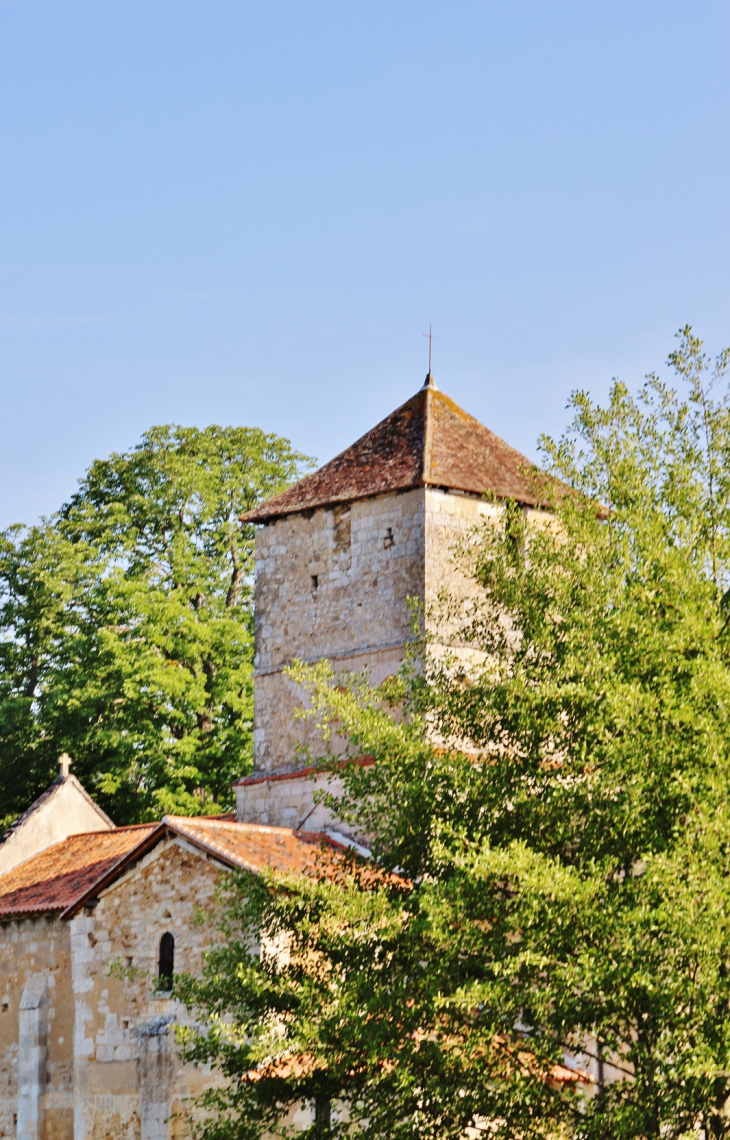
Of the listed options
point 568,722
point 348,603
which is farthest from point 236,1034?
point 348,603

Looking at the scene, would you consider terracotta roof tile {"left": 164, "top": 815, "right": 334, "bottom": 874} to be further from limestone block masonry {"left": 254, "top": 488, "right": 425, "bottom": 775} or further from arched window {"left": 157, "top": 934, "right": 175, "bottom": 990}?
limestone block masonry {"left": 254, "top": 488, "right": 425, "bottom": 775}

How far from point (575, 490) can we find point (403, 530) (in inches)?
284

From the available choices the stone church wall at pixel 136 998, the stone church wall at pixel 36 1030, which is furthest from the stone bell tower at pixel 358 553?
the stone church wall at pixel 36 1030

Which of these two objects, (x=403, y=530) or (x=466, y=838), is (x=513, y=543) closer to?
(x=466, y=838)

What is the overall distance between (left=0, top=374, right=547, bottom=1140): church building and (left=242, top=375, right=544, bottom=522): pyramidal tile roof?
4cm

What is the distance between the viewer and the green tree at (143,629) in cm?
2908

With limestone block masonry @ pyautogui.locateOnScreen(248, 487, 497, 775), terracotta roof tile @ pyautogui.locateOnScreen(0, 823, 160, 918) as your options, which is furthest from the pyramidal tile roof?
terracotta roof tile @ pyautogui.locateOnScreen(0, 823, 160, 918)

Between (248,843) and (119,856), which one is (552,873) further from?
(119,856)

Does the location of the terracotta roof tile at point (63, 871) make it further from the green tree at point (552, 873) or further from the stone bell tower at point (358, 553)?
the green tree at point (552, 873)

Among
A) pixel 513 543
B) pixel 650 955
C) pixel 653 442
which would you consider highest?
pixel 653 442

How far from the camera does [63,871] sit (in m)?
23.3

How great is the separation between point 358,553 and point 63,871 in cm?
667

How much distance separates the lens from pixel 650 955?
11859 mm

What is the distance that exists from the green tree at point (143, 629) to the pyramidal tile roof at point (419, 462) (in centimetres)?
640
